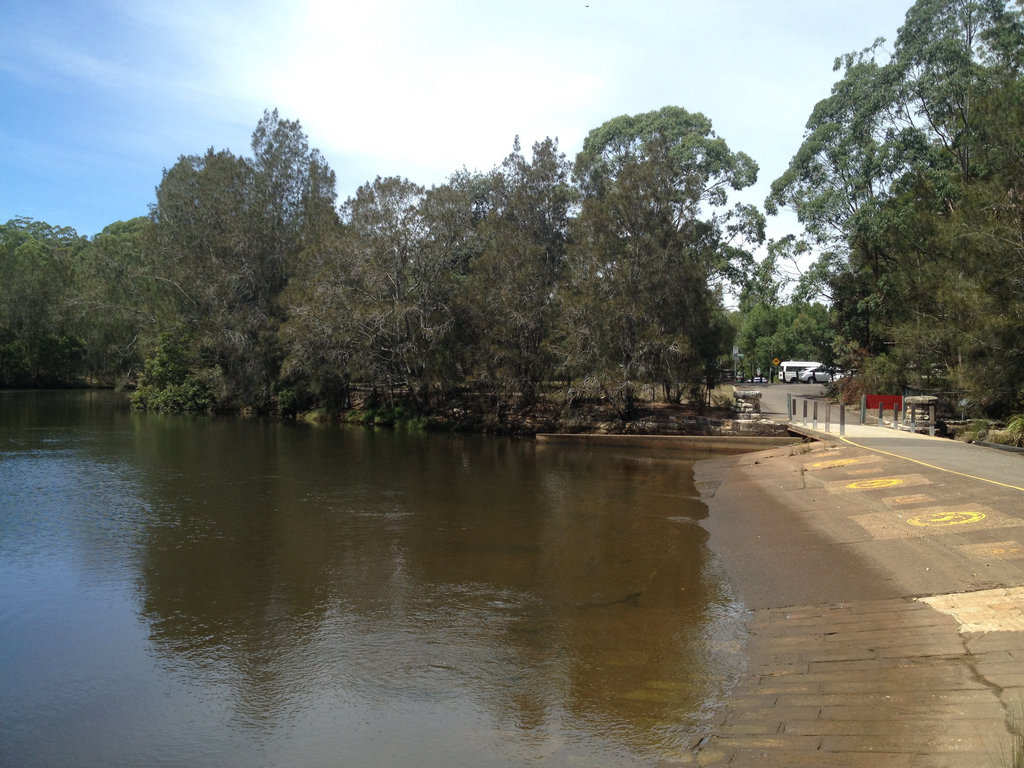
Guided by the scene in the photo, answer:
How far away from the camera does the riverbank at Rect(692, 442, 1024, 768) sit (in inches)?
253

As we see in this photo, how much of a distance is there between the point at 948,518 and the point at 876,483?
431 centimetres

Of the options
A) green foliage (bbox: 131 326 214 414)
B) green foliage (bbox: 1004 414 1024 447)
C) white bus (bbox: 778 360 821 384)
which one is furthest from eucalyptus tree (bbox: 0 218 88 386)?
white bus (bbox: 778 360 821 384)

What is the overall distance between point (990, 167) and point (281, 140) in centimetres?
4333

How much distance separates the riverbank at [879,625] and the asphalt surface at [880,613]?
0.08 feet

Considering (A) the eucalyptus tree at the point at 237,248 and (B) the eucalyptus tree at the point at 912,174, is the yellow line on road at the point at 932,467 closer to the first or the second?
(B) the eucalyptus tree at the point at 912,174

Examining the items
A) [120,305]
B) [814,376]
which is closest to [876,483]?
[120,305]

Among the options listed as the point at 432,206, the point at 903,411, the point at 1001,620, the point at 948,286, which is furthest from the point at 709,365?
the point at 1001,620

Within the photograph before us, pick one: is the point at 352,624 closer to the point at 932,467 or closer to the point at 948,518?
the point at 948,518

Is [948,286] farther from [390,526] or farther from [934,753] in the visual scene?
[934,753]

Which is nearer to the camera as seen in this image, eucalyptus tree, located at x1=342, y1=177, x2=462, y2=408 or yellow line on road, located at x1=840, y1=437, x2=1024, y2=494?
yellow line on road, located at x1=840, y1=437, x2=1024, y2=494

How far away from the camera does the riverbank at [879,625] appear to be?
644cm

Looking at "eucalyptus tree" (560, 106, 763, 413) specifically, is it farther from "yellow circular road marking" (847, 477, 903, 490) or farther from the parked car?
the parked car

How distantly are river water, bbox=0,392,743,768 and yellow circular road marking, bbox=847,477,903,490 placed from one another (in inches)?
158

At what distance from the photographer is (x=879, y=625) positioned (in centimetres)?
958
